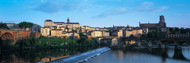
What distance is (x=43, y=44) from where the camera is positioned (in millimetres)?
42719

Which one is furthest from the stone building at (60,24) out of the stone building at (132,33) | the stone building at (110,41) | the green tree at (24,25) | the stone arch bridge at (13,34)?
the stone arch bridge at (13,34)

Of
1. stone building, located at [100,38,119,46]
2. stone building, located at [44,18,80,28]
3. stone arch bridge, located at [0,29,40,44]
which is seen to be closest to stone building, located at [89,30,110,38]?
stone building, located at [100,38,119,46]

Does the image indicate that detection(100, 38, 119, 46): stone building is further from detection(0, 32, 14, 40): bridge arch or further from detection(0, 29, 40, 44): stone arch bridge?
detection(0, 32, 14, 40): bridge arch

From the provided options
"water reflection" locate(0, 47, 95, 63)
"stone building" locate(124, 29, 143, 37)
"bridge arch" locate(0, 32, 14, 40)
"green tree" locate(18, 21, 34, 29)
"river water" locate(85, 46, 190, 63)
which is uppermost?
"green tree" locate(18, 21, 34, 29)

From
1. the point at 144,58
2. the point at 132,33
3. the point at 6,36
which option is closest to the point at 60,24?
the point at 132,33

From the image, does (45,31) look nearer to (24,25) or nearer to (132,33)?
(24,25)

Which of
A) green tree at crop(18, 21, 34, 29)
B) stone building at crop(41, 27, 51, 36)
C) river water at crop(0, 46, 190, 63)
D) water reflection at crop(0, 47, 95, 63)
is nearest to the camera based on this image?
water reflection at crop(0, 47, 95, 63)

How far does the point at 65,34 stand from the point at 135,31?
1095 inches

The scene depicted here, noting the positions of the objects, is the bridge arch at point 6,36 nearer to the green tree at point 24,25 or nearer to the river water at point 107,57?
the river water at point 107,57

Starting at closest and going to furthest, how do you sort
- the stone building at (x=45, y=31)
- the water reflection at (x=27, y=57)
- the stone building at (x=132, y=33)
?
1. the water reflection at (x=27, y=57)
2. the stone building at (x=45, y=31)
3. the stone building at (x=132, y=33)

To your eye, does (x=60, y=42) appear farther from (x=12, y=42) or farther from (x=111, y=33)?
(x=111, y=33)

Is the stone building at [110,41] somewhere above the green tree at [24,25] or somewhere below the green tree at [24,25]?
below

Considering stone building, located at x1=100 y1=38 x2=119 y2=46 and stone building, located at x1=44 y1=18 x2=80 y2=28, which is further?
stone building, located at x1=44 y1=18 x2=80 y2=28

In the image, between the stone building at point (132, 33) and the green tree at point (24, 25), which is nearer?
the green tree at point (24, 25)
